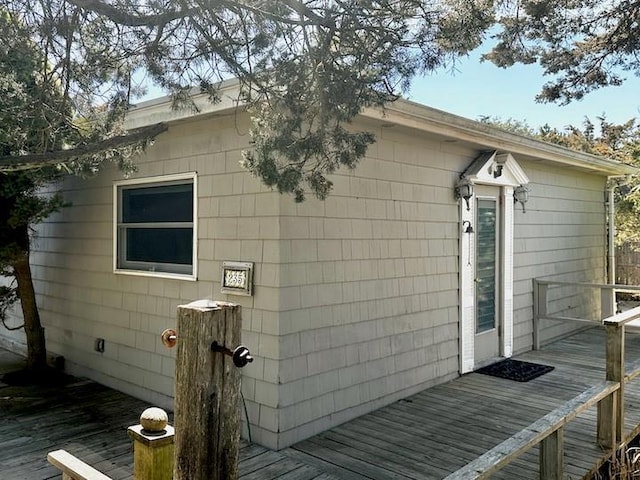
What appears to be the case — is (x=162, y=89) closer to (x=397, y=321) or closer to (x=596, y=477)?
(x=397, y=321)

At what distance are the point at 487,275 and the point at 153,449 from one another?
5.37m

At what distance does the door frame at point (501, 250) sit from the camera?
5750 millimetres

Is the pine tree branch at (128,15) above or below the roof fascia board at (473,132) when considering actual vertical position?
above

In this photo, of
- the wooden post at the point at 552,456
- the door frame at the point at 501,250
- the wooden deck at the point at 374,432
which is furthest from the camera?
the door frame at the point at 501,250

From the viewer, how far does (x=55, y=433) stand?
424 cm

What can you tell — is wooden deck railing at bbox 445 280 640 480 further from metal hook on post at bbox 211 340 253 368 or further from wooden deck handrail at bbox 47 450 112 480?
wooden deck handrail at bbox 47 450 112 480

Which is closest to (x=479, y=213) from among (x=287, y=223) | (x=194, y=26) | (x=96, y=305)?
(x=287, y=223)

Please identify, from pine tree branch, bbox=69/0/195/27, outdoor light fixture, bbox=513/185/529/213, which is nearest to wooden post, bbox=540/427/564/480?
pine tree branch, bbox=69/0/195/27

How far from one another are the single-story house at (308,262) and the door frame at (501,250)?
0.07ft

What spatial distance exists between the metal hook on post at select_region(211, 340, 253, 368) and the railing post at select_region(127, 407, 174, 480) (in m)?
0.32

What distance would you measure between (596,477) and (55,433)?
4.11 m

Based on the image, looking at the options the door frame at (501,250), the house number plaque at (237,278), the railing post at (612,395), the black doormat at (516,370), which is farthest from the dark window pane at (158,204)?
the black doormat at (516,370)

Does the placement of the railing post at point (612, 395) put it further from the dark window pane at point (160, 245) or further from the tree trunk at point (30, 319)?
the tree trunk at point (30, 319)

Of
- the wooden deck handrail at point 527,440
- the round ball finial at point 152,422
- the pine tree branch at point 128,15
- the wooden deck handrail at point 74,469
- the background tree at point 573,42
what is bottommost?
the wooden deck handrail at point 527,440
